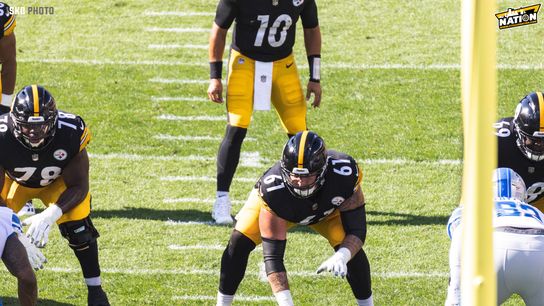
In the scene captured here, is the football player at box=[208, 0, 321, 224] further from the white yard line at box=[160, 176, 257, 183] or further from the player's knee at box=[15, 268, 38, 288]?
the player's knee at box=[15, 268, 38, 288]

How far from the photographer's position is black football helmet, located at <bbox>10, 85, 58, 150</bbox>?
537cm

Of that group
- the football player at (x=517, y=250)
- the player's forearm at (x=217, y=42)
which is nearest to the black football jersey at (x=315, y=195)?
the football player at (x=517, y=250)

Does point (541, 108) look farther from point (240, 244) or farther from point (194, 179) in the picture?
point (194, 179)

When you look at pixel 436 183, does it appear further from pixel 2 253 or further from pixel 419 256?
pixel 2 253

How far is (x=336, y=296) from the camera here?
5805mm

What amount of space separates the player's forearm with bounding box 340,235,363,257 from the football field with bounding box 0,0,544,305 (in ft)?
2.78

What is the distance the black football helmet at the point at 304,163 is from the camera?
488cm

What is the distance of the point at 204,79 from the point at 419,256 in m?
3.69

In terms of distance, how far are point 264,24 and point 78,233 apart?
2137 millimetres

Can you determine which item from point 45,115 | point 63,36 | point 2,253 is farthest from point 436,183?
point 63,36

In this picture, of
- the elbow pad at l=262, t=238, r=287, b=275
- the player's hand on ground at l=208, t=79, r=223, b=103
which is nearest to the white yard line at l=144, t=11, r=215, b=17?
the player's hand on ground at l=208, t=79, r=223, b=103

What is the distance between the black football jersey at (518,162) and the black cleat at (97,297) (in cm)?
224

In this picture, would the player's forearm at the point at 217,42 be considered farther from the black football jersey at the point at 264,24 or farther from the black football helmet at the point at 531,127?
the black football helmet at the point at 531,127

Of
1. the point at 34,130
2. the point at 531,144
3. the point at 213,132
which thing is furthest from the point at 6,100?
the point at 531,144
